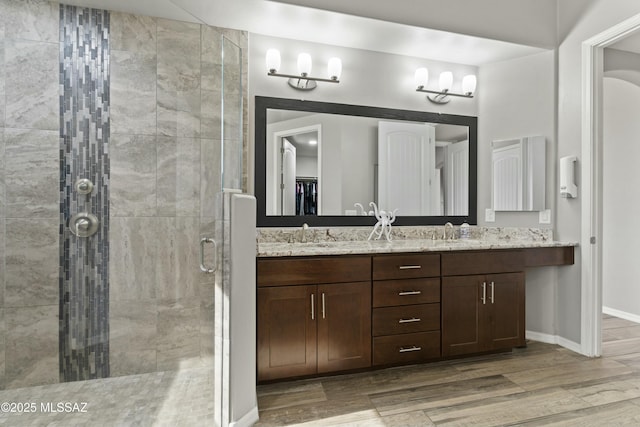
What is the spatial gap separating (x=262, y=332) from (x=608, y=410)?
1.90 metres

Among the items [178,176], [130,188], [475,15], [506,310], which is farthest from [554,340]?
[130,188]

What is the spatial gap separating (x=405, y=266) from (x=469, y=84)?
185 cm

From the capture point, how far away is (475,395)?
2.02 metres

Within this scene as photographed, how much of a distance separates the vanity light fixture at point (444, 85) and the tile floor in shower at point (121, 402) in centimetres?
268

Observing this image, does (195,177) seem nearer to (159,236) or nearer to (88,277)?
(159,236)

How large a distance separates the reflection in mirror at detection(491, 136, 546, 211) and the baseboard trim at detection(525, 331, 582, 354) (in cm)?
102

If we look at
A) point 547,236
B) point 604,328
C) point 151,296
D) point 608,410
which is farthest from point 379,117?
point 604,328

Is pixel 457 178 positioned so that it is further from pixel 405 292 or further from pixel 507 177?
pixel 405 292

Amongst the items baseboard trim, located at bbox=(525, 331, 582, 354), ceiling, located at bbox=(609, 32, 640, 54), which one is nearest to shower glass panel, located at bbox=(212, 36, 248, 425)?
baseboard trim, located at bbox=(525, 331, 582, 354)

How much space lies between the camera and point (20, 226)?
1.77 metres

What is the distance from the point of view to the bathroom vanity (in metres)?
2.07

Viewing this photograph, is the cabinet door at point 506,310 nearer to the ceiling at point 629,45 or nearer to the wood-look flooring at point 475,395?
the wood-look flooring at point 475,395

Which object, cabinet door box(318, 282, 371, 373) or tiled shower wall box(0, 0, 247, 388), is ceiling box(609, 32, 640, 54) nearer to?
cabinet door box(318, 282, 371, 373)

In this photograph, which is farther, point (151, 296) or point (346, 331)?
point (346, 331)
